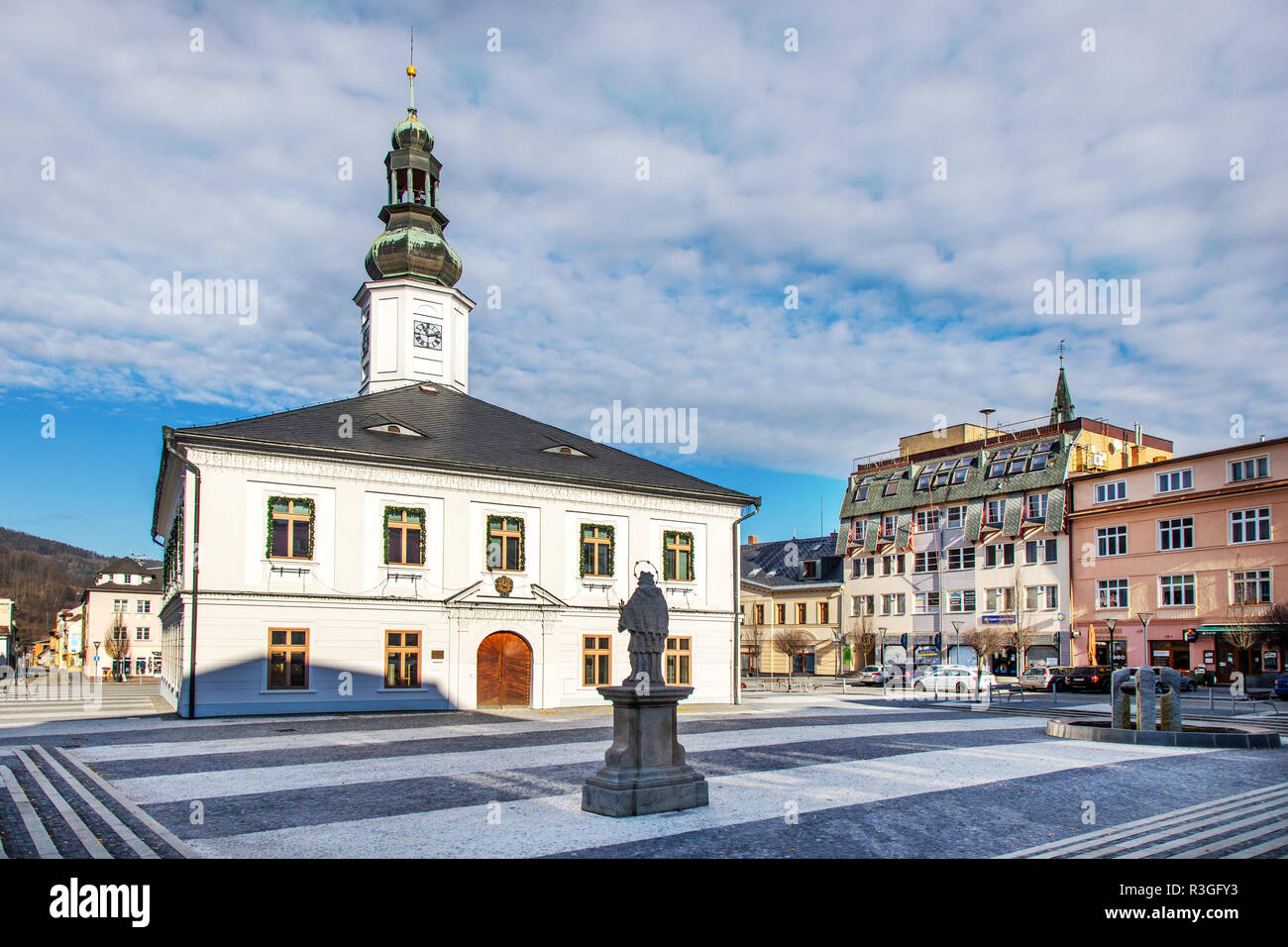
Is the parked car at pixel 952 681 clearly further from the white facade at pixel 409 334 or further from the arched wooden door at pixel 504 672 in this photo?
A: the white facade at pixel 409 334

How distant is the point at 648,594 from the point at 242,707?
1620 centimetres

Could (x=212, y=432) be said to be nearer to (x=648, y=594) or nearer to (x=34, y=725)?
(x=34, y=725)

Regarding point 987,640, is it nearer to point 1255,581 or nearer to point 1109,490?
point 1109,490

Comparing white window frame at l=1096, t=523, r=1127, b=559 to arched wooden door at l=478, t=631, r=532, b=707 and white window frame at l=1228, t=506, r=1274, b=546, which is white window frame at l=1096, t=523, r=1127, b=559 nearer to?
white window frame at l=1228, t=506, r=1274, b=546

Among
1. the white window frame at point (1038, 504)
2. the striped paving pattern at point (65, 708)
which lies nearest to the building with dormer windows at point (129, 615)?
the striped paving pattern at point (65, 708)

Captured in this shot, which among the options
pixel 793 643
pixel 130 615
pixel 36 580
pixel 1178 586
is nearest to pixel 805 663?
pixel 793 643

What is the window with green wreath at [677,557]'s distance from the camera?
30641 millimetres

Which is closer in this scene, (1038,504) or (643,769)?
(643,769)

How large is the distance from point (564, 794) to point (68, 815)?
215 inches

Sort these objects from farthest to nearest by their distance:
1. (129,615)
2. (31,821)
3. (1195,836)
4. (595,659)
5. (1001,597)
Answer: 1. (129,615)
2. (1001,597)
3. (595,659)
4. (31,821)
5. (1195,836)

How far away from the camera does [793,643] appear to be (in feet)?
198

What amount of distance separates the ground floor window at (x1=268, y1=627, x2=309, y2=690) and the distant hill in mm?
119337

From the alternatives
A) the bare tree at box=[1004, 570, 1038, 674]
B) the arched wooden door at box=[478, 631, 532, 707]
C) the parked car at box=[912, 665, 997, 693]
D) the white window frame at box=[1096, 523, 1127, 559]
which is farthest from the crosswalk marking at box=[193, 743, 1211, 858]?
the white window frame at box=[1096, 523, 1127, 559]

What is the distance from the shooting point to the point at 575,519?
95.1 feet
